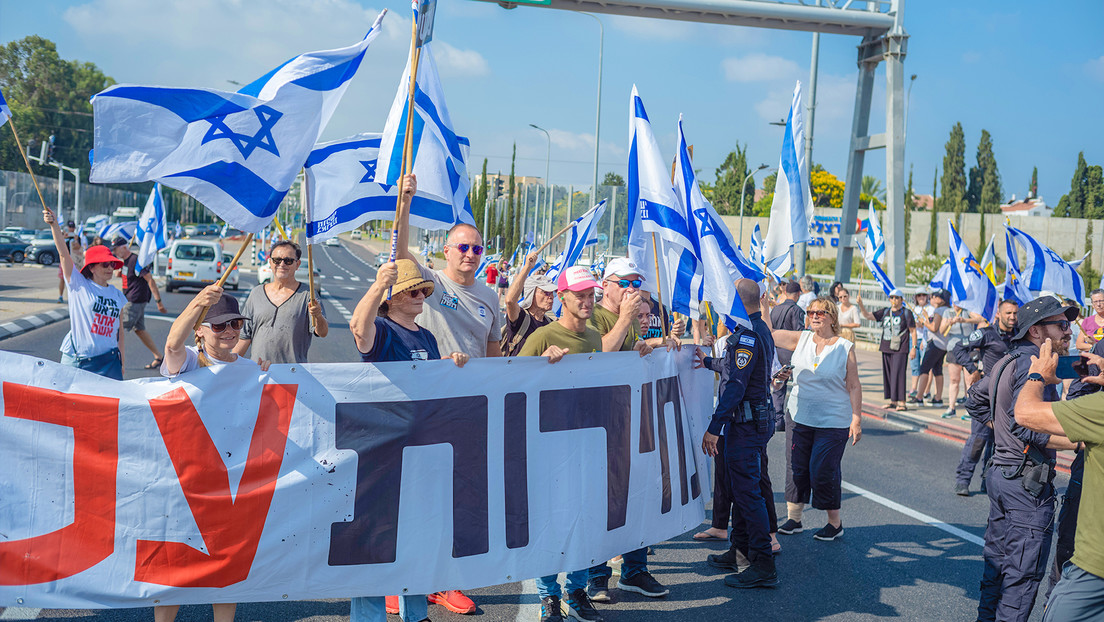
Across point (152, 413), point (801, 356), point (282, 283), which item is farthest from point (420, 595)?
point (801, 356)

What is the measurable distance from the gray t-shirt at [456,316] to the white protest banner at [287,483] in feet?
2.15

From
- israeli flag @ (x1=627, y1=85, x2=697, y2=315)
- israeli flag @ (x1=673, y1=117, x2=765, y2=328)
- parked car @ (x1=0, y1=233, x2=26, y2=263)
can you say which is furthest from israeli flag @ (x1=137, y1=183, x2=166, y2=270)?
parked car @ (x1=0, y1=233, x2=26, y2=263)

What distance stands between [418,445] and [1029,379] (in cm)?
285

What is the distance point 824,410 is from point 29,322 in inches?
611

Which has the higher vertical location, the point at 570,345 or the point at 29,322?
the point at 570,345

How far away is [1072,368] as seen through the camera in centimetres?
446

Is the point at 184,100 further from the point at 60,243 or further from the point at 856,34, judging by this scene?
the point at 856,34

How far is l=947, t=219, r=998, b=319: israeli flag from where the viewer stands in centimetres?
1195

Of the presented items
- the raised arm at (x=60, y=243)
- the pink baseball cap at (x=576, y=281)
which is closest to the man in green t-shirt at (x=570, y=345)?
the pink baseball cap at (x=576, y=281)

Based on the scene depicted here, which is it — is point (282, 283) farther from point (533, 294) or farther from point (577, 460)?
point (577, 460)

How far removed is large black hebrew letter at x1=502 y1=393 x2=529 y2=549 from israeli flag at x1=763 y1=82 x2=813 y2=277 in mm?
4686

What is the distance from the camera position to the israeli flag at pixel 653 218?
567cm

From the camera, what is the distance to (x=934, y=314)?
45.5 feet

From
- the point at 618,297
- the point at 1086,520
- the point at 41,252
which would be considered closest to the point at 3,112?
the point at 618,297
